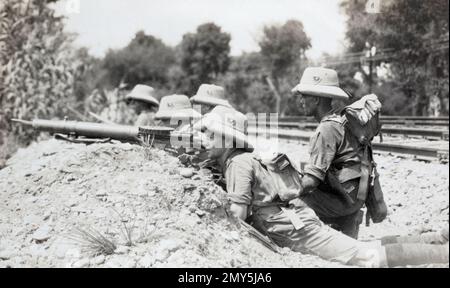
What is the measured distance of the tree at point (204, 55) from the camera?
34.5 meters

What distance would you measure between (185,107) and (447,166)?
4313 millimetres

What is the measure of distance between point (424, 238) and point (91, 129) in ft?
15.3

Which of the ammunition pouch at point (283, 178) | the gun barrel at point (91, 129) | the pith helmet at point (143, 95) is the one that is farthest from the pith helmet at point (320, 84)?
the pith helmet at point (143, 95)

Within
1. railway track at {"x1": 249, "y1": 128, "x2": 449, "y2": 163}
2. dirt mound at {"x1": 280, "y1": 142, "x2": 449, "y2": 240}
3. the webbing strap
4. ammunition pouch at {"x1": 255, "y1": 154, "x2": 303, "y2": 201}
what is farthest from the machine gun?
railway track at {"x1": 249, "y1": 128, "x2": 449, "y2": 163}

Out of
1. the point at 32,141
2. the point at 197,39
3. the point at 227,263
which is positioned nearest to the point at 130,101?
the point at 32,141

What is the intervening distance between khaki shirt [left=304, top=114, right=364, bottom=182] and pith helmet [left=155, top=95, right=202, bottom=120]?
2641mm

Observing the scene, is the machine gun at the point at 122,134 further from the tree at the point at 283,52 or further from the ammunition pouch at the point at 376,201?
the tree at the point at 283,52

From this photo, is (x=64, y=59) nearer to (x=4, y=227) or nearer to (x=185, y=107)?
(x=185, y=107)

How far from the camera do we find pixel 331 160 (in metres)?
4.84

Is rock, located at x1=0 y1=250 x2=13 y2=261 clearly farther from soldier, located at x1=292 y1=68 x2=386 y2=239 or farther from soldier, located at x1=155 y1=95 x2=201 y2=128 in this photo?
soldier, located at x1=155 y1=95 x2=201 y2=128

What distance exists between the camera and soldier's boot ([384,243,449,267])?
3.76 meters

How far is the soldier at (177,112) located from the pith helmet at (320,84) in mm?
2307

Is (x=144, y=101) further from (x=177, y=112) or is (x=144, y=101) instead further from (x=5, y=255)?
(x=5, y=255)

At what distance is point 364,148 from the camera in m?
5.16
